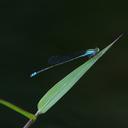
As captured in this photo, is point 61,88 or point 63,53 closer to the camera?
point 61,88

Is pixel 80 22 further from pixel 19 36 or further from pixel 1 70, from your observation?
pixel 1 70

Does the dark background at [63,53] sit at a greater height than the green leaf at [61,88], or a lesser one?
greater

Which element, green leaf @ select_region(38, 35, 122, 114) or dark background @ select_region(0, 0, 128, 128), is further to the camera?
dark background @ select_region(0, 0, 128, 128)

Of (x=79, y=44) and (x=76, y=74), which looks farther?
(x=79, y=44)

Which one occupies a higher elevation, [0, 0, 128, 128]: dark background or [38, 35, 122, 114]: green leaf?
[0, 0, 128, 128]: dark background

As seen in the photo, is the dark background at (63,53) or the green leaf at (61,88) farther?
the dark background at (63,53)

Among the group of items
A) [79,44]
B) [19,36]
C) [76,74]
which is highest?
[19,36]

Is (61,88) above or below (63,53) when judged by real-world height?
below

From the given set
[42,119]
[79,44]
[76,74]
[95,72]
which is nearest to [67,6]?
[79,44]
